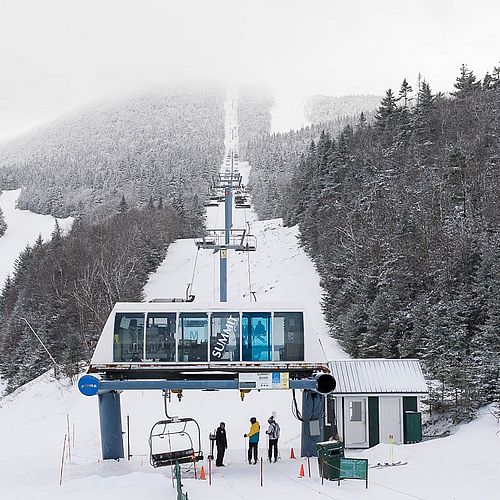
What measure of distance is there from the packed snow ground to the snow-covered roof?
7.18ft

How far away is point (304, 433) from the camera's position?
768 inches

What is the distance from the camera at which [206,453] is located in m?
22.0

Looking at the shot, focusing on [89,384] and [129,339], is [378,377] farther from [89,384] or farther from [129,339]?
[89,384]

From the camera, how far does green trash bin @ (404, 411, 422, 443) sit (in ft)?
77.0

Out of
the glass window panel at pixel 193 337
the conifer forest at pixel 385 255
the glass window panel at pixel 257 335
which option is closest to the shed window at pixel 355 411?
the conifer forest at pixel 385 255

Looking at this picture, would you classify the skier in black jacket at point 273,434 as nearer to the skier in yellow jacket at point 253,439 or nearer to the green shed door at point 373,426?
the skier in yellow jacket at point 253,439

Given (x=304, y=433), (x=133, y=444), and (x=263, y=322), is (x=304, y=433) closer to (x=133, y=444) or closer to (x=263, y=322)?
(x=263, y=322)

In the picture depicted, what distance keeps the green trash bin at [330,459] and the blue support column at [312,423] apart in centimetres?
359

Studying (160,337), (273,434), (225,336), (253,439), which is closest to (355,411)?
(273,434)

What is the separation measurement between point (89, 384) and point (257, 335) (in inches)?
189

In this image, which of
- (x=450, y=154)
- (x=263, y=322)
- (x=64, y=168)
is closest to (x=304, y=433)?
(x=263, y=322)

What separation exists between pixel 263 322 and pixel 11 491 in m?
7.75

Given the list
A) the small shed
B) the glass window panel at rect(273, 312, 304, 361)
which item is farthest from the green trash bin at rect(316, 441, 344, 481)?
the small shed

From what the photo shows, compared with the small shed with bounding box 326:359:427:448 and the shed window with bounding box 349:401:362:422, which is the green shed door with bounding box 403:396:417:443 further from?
the shed window with bounding box 349:401:362:422
